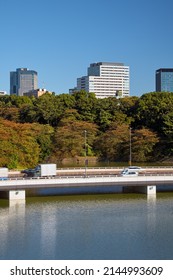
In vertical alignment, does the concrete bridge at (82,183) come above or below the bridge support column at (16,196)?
above

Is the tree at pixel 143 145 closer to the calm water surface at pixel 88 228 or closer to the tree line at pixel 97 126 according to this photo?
the tree line at pixel 97 126

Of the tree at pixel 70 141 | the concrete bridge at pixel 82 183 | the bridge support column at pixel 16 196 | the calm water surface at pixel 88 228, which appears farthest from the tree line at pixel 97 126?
the calm water surface at pixel 88 228

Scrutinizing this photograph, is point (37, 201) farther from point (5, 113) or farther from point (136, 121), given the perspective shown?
point (5, 113)

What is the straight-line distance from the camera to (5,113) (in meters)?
91.6

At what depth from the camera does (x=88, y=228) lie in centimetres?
3039

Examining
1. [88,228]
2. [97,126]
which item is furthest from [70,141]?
[88,228]

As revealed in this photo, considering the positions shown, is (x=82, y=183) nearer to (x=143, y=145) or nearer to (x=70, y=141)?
(x=70, y=141)

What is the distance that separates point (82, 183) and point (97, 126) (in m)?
42.6

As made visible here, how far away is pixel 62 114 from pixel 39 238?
5943cm

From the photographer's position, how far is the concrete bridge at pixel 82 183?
39344 millimetres

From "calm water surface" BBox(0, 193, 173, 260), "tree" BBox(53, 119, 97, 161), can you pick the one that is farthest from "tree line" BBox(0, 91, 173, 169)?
"calm water surface" BBox(0, 193, 173, 260)

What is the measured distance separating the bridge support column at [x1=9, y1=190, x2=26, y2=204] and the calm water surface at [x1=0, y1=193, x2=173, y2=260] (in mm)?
644
